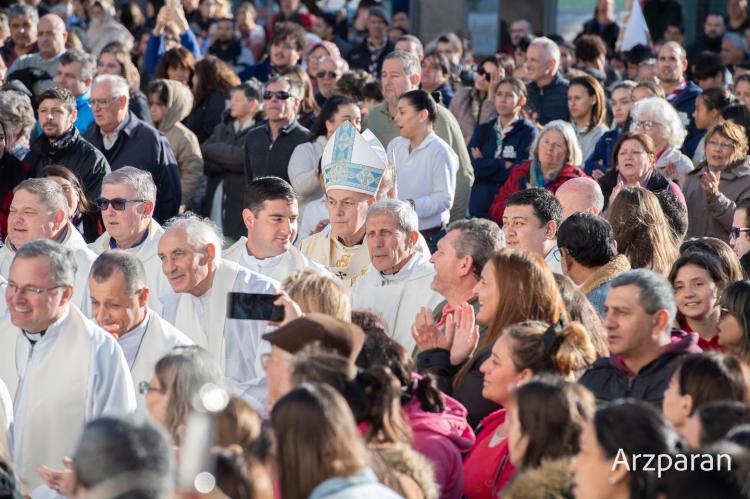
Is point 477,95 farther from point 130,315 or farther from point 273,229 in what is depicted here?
point 130,315

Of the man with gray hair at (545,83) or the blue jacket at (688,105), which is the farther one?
the man with gray hair at (545,83)

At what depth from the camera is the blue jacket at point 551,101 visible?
1134 cm

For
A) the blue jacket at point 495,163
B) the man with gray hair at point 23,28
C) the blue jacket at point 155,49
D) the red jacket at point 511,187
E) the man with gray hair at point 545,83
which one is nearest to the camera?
the red jacket at point 511,187

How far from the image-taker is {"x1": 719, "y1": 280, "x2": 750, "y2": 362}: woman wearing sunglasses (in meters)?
5.64

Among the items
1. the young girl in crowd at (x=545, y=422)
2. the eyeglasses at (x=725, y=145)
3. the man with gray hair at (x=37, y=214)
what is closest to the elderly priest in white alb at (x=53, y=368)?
the man with gray hair at (x=37, y=214)

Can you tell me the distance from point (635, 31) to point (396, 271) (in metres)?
7.28

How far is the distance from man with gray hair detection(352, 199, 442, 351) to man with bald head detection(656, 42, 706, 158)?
447 centimetres

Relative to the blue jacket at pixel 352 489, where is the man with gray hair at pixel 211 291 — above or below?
below

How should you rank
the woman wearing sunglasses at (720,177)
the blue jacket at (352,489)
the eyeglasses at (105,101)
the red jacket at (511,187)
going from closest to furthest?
1. the blue jacket at (352,489)
2. the woman wearing sunglasses at (720,177)
3. the red jacket at (511,187)
4. the eyeglasses at (105,101)

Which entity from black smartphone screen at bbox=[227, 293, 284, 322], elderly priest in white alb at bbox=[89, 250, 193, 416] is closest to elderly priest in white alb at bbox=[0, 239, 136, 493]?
elderly priest in white alb at bbox=[89, 250, 193, 416]

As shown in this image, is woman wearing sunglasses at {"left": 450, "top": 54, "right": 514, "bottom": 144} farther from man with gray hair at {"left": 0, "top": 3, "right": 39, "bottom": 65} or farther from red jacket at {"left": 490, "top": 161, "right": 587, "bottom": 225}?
man with gray hair at {"left": 0, "top": 3, "right": 39, "bottom": 65}

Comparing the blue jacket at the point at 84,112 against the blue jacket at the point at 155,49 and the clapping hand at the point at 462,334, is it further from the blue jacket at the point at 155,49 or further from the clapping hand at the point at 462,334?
the clapping hand at the point at 462,334

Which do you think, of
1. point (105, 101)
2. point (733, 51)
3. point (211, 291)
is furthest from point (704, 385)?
point (733, 51)

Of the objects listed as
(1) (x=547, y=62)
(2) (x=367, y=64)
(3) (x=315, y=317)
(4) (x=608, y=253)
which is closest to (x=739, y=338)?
(4) (x=608, y=253)
